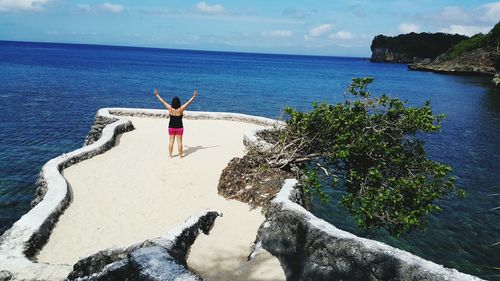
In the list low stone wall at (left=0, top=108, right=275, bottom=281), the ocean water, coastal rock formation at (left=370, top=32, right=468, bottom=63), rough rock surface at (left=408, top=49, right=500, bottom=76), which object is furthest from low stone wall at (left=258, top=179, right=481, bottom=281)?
coastal rock formation at (left=370, top=32, right=468, bottom=63)

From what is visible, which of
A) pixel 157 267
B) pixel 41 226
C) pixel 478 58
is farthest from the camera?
pixel 478 58

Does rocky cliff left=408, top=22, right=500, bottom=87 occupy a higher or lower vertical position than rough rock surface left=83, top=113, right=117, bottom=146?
higher

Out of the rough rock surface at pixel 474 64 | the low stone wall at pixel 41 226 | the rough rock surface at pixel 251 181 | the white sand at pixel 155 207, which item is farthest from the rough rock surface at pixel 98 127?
the rough rock surface at pixel 474 64

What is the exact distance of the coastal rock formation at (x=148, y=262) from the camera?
486 cm

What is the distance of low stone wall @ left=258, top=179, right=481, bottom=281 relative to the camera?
5156mm

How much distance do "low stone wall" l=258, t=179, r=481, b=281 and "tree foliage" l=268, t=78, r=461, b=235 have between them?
319cm

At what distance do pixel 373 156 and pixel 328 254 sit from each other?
6047 mm

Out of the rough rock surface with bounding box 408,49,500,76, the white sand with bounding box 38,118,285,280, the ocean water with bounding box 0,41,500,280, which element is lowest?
the ocean water with bounding box 0,41,500,280

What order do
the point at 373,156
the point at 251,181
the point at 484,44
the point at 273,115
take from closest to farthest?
the point at 251,181 → the point at 373,156 → the point at 273,115 → the point at 484,44

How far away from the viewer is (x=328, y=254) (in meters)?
5.99

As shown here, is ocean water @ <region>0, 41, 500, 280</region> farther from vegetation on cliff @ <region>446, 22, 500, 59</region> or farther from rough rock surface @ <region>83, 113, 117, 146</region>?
vegetation on cliff @ <region>446, 22, 500, 59</region>

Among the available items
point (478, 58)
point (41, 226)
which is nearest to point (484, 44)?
point (478, 58)

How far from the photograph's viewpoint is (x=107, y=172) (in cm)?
1184

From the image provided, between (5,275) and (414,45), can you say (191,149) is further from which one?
(414,45)
